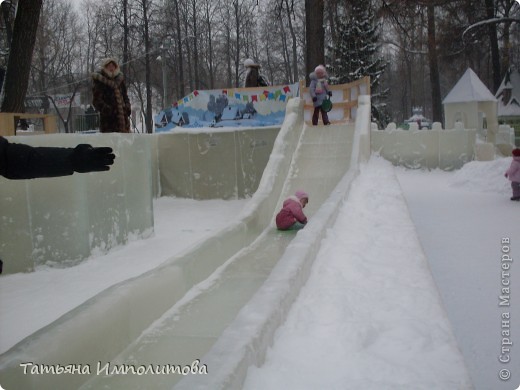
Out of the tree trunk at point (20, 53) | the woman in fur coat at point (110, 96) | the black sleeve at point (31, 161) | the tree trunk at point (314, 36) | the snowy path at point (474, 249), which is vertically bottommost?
the snowy path at point (474, 249)

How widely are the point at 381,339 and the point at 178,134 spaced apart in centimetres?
1135

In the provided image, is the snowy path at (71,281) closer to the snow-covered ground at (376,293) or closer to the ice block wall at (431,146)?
the snow-covered ground at (376,293)

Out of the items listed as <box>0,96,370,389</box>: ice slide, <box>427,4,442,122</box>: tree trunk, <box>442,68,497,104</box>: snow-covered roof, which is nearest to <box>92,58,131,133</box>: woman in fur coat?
<box>0,96,370,389</box>: ice slide

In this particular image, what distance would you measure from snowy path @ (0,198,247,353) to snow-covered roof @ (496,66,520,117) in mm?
24931

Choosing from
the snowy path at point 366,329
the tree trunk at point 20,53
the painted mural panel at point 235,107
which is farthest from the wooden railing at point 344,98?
the snowy path at point 366,329

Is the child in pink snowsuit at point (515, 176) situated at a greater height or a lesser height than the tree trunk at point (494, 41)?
lesser

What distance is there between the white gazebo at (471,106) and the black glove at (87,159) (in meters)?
22.2

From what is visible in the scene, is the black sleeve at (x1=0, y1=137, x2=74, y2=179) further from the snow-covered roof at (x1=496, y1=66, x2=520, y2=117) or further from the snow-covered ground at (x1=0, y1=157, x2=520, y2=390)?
the snow-covered roof at (x1=496, y1=66, x2=520, y2=117)

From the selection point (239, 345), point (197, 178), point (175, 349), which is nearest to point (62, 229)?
point (175, 349)

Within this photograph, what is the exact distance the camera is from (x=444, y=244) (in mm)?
8422

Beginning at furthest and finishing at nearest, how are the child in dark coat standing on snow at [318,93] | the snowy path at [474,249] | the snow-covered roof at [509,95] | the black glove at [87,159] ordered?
1. the snow-covered roof at [509,95]
2. the child in dark coat standing on snow at [318,93]
3. the snowy path at [474,249]
4. the black glove at [87,159]

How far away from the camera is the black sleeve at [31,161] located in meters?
2.63

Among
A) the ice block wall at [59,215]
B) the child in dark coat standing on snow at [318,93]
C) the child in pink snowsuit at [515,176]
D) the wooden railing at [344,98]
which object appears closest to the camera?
the ice block wall at [59,215]

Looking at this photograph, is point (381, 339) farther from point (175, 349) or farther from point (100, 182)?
point (100, 182)
